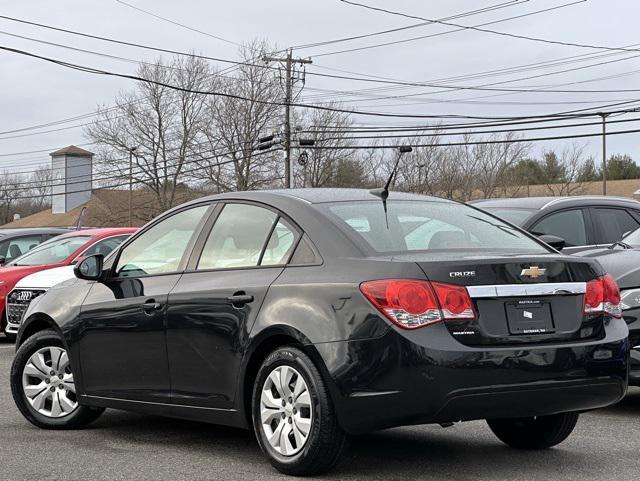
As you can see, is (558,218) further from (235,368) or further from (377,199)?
(235,368)

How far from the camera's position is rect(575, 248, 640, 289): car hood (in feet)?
24.8

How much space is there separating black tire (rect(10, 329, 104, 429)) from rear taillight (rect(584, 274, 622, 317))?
3.31 metres

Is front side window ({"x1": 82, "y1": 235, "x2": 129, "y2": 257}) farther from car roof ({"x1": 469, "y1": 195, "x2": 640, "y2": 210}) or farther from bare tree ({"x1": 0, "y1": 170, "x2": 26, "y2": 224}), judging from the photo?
bare tree ({"x1": 0, "y1": 170, "x2": 26, "y2": 224})

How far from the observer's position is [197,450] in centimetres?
618

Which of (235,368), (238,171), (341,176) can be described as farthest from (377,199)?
(341,176)

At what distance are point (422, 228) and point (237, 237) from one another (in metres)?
1.10

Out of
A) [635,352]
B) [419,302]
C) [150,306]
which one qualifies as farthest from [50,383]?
[635,352]

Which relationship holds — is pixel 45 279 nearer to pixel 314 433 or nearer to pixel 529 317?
pixel 314 433

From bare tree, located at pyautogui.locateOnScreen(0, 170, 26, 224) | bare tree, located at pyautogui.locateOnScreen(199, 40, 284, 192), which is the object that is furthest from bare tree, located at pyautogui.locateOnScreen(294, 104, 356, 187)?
bare tree, located at pyautogui.locateOnScreen(0, 170, 26, 224)

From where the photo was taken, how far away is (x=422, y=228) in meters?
5.75

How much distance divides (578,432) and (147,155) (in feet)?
223

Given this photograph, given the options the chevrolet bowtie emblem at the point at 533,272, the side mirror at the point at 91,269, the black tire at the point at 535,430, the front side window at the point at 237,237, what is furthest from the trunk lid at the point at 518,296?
the side mirror at the point at 91,269

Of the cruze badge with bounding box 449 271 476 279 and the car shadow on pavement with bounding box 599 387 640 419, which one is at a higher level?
the cruze badge with bounding box 449 271 476 279

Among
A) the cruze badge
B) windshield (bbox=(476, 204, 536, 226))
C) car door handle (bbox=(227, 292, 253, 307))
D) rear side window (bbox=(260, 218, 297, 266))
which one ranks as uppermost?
windshield (bbox=(476, 204, 536, 226))
